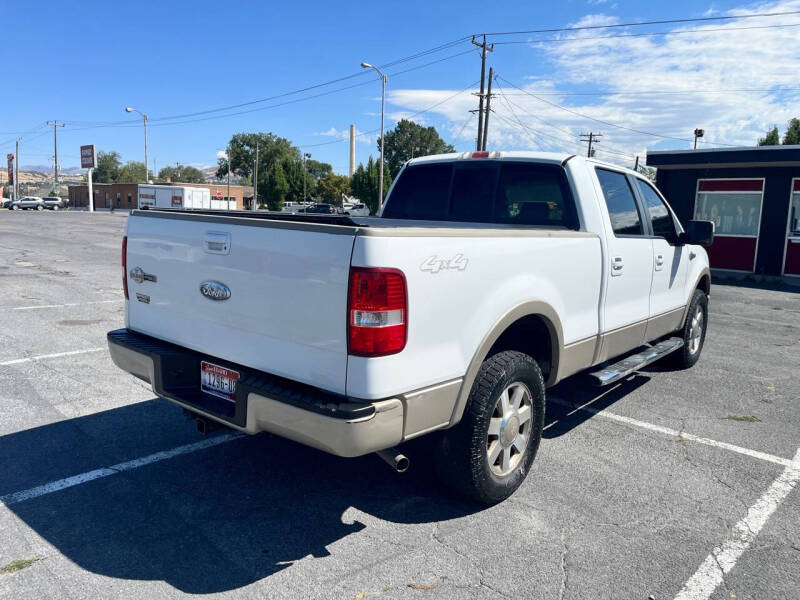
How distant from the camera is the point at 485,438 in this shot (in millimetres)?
3391

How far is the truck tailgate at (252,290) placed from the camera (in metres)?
2.83

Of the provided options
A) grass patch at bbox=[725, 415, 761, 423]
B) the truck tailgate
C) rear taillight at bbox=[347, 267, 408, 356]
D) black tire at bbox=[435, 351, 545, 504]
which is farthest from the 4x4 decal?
grass patch at bbox=[725, 415, 761, 423]

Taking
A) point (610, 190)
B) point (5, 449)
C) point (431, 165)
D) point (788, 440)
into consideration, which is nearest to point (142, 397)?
point (5, 449)

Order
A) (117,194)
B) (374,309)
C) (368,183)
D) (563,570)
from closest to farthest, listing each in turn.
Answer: (374,309)
(563,570)
(368,183)
(117,194)

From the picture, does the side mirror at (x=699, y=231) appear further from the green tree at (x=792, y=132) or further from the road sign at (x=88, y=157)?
the road sign at (x=88, y=157)

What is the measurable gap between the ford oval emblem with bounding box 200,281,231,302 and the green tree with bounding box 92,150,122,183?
487 feet

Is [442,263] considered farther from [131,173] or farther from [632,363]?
[131,173]

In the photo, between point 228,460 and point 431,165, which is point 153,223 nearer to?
point 228,460

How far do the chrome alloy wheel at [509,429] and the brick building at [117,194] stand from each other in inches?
3621

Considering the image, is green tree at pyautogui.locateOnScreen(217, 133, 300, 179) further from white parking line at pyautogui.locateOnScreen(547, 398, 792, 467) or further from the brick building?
white parking line at pyautogui.locateOnScreen(547, 398, 792, 467)

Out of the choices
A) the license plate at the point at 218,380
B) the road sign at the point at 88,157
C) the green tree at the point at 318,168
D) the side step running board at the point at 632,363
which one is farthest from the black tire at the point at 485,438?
the green tree at the point at 318,168

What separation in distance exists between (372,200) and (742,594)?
80257 millimetres

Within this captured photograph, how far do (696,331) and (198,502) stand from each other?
5.64m

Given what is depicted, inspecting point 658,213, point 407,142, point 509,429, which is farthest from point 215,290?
point 407,142
